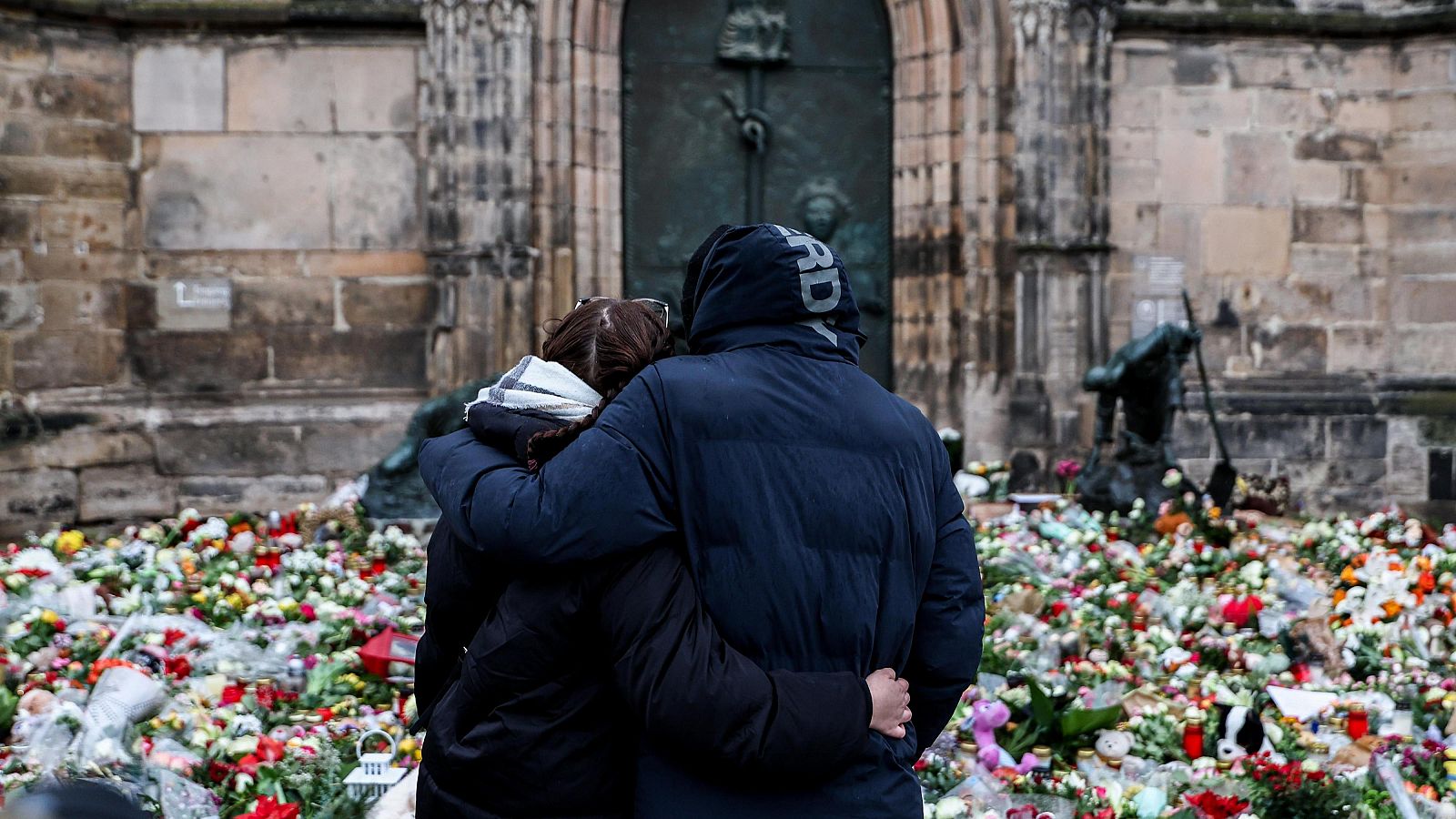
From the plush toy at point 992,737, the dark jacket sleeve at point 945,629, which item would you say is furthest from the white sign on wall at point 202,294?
the dark jacket sleeve at point 945,629

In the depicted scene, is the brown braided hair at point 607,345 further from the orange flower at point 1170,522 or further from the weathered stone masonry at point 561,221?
the weathered stone masonry at point 561,221

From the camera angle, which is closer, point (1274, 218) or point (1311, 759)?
point (1311, 759)

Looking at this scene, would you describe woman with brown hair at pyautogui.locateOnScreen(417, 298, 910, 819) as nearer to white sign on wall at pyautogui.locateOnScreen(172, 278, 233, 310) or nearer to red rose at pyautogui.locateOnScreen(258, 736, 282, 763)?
red rose at pyautogui.locateOnScreen(258, 736, 282, 763)

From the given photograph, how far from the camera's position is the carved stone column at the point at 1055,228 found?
9.80 metres

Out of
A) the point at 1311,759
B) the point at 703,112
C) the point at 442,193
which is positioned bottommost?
the point at 1311,759

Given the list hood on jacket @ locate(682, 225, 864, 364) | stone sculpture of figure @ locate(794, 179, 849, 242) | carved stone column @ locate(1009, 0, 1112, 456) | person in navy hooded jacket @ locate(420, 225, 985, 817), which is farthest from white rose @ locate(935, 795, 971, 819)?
stone sculpture of figure @ locate(794, 179, 849, 242)

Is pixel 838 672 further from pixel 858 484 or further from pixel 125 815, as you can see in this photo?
pixel 125 815

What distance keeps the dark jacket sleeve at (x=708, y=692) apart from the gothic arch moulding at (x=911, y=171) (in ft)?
25.0

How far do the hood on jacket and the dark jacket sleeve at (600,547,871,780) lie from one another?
1.16ft

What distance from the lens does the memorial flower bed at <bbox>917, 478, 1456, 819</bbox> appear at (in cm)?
392

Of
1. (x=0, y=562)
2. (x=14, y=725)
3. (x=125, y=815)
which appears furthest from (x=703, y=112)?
(x=125, y=815)

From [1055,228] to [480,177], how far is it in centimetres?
369

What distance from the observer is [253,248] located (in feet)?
31.4

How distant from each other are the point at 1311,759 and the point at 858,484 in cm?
294
